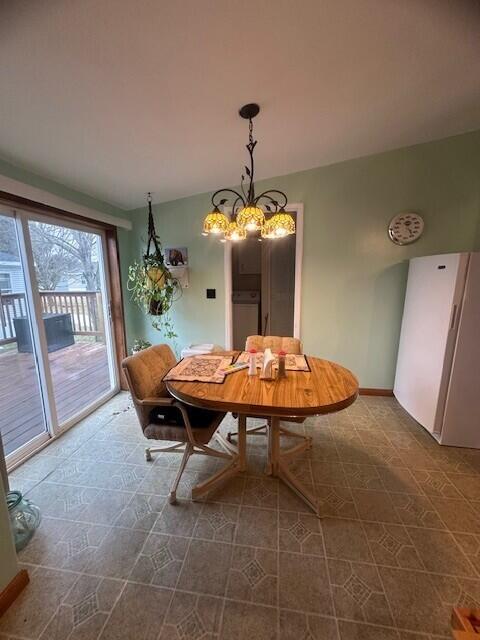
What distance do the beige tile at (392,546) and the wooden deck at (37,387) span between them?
259 cm

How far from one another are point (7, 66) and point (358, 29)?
158cm

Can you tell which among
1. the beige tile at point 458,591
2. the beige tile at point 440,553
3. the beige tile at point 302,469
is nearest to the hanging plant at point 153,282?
the beige tile at point 302,469

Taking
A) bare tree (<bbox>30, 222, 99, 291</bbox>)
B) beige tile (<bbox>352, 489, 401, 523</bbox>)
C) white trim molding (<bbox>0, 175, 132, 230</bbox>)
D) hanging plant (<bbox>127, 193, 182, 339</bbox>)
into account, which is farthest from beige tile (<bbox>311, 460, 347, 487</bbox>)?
white trim molding (<bbox>0, 175, 132, 230</bbox>)

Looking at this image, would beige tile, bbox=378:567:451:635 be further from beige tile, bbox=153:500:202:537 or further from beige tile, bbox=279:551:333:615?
beige tile, bbox=153:500:202:537

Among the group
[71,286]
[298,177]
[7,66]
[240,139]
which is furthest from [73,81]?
[298,177]

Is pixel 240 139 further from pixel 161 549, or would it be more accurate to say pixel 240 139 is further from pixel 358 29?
pixel 161 549

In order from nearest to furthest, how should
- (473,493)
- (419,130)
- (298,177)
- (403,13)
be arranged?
(403,13), (473,493), (419,130), (298,177)

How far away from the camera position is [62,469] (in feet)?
6.40

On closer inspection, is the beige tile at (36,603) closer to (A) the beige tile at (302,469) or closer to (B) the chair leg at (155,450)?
(B) the chair leg at (155,450)

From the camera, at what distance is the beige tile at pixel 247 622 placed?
1.03 m

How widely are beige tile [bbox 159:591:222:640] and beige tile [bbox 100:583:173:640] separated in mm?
35

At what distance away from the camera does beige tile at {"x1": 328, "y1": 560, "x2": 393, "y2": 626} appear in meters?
1.09

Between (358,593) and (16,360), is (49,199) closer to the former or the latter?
(16,360)

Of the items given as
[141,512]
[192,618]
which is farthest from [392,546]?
[141,512]
